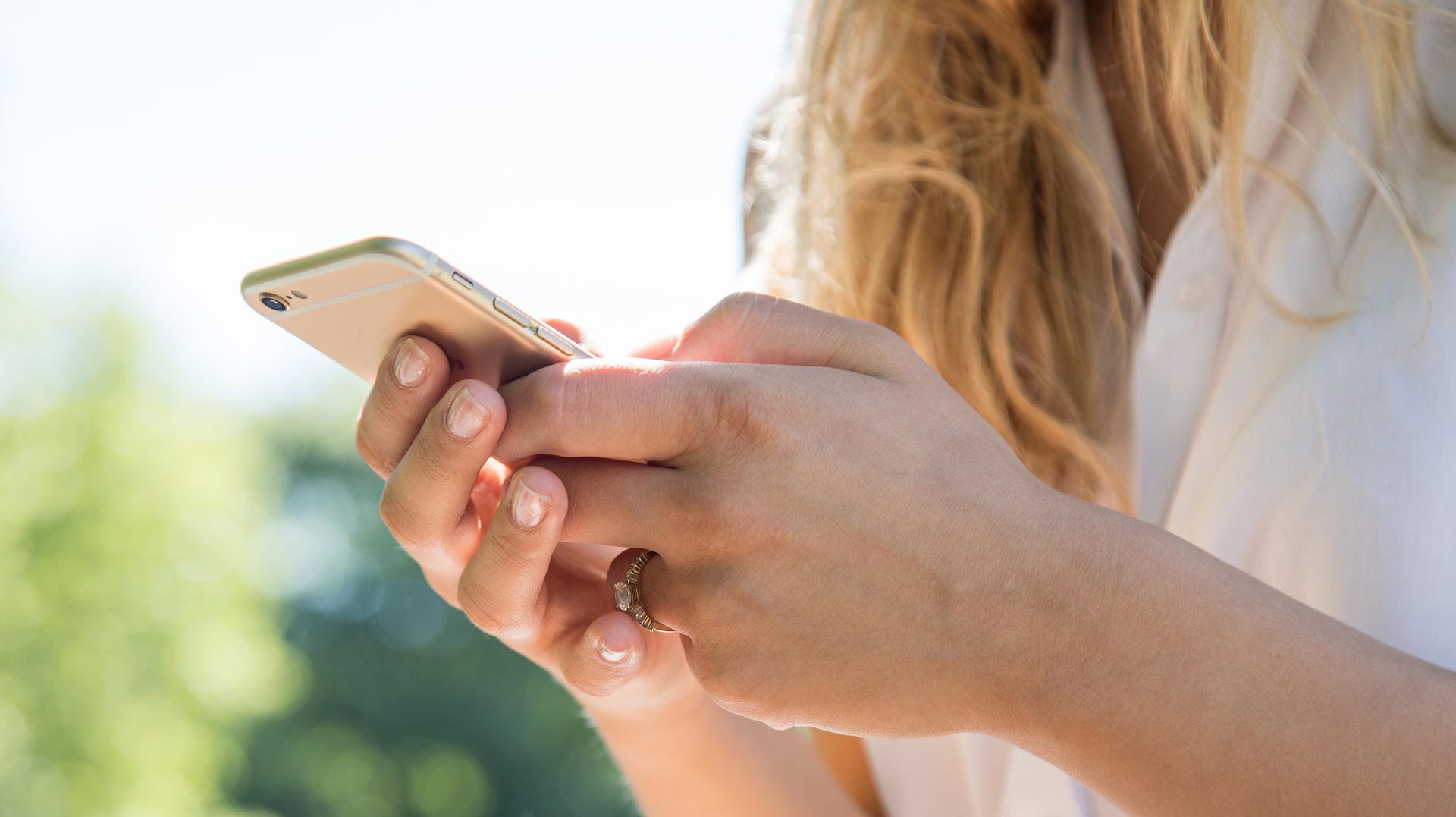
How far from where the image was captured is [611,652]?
4.30 ft

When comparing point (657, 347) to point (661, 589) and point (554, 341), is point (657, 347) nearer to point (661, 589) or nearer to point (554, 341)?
point (554, 341)

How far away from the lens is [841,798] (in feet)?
6.37

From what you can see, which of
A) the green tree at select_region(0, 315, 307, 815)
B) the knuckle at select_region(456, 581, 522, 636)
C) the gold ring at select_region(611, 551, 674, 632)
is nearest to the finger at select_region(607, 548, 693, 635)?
the gold ring at select_region(611, 551, 674, 632)

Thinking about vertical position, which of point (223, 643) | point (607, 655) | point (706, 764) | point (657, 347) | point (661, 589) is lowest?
point (223, 643)

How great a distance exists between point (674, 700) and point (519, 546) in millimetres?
579

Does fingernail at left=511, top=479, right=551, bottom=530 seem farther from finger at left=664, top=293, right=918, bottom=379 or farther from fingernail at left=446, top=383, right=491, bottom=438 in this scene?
finger at left=664, top=293, right=918, bottom=379

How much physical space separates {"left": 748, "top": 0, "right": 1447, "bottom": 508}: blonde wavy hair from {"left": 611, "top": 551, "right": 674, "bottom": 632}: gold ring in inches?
34.0

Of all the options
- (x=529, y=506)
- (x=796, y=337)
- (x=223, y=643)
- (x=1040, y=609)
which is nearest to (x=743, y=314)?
(x=796, y=337)

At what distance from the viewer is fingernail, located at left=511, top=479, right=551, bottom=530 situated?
1.14 m

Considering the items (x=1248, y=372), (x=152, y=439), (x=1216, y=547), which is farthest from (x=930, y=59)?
(x=152, y=439)

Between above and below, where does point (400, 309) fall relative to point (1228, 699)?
above

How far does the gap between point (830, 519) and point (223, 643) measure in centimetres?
2479

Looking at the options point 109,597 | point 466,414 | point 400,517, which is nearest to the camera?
point 466,414

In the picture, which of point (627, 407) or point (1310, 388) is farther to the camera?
point (1310, 388)
